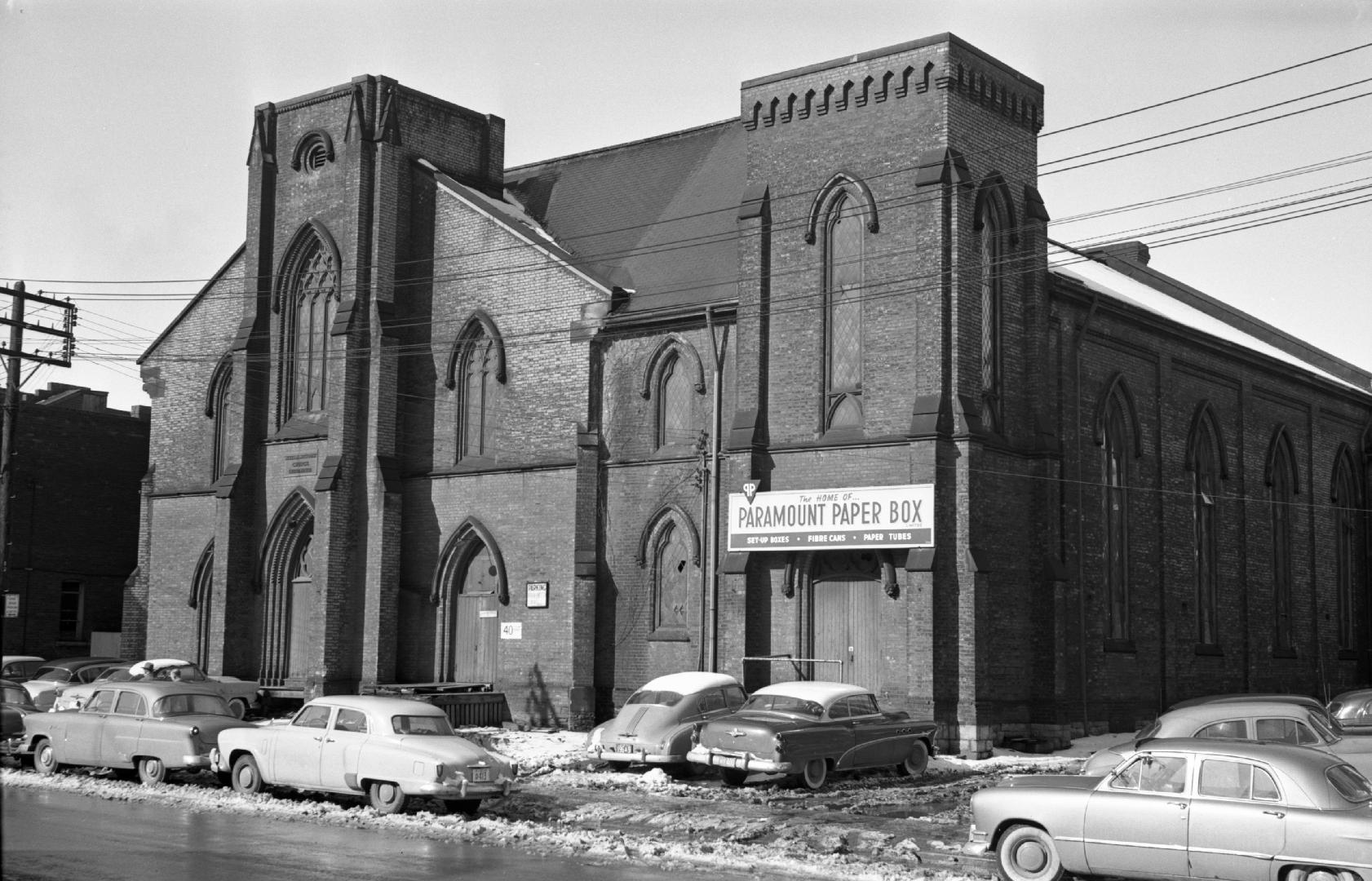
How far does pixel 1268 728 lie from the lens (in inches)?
718

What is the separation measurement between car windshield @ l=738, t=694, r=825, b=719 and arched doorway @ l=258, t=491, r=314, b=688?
16126 millimetres

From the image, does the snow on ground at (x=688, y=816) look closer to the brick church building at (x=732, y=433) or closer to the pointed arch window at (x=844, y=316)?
the brick church building at (x=732, y=433)

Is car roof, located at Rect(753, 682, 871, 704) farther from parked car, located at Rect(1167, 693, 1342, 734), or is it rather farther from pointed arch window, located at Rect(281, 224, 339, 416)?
pointed arch window, located at Rect(281, 224, 339, 416)

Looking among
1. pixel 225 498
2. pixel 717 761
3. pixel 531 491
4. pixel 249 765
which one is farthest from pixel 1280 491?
pixel 249 765

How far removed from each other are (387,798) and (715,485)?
489 inches

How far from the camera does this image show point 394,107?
1346 inches

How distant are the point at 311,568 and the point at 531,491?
5912 millimetres

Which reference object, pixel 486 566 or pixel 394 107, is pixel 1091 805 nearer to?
pixel 486 566

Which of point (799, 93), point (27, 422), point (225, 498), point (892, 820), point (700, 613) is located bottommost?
point (892, 820)

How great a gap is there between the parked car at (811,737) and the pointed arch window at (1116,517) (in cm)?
987

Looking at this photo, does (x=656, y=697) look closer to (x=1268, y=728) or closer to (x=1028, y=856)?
(x=1268, y=728)

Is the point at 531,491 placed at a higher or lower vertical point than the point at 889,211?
lower

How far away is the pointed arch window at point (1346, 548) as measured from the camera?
41875 millimetres

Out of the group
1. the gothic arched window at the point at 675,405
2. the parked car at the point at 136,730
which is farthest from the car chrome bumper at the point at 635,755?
A: the gothic arched window at the point at 675,405
